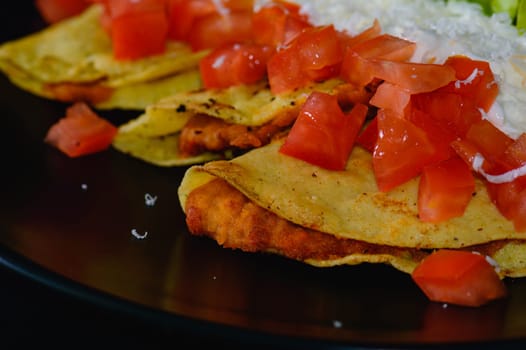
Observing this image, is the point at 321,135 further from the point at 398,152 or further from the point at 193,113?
the point at 193,113

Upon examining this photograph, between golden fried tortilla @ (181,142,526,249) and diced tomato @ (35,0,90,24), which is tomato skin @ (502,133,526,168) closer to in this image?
golden fried tortilla @ (181,142,526,249)

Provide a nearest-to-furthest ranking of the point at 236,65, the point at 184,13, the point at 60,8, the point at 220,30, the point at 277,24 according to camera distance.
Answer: the point at 236,65 → the point at 277,24 → the point at 220,30 → the point at 184,13 → the point at 60,8

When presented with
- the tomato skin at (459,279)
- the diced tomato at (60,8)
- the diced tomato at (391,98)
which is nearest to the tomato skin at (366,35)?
the diced tomato at (391,98)

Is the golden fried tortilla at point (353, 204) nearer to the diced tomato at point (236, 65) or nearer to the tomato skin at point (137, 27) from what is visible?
the diced tomato at point (236, 65)

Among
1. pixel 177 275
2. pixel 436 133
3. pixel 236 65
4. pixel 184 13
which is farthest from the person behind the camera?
pixel 184 13

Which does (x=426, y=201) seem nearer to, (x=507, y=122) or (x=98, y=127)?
(x=507, y=122)

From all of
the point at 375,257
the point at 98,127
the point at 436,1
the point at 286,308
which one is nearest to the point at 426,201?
the point at 375,257

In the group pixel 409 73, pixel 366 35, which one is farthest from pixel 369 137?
pixel 366 35
